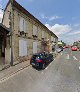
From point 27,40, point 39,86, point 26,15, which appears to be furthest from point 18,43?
point 39,86

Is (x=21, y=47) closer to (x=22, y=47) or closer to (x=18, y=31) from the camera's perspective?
(x=22, y=47)

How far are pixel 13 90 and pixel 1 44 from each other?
562 inches

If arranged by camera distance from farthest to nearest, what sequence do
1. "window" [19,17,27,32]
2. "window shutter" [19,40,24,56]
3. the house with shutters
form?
"window" [19,17,27,32], "window shutter" [19,40,24,56], the house with shutters

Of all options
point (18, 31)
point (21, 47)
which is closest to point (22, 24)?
point (18, 31)

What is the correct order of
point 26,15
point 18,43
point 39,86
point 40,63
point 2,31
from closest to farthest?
point 39,86 → point 40,63 → point 2,31 → point 18,43 → point 26,15

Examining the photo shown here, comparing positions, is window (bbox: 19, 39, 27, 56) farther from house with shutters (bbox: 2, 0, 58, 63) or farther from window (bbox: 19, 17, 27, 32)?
window (bbox: 19, 17, 27, 32)

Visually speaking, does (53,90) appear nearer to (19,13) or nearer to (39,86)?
(39,86)

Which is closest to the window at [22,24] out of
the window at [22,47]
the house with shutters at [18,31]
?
the house with shutters at [18,31]

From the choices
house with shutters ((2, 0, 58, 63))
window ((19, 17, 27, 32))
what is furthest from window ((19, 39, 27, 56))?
window ((19, 17, 27, 32))

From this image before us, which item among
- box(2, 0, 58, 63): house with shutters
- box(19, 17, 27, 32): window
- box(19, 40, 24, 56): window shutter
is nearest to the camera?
box(2, 0, 58, 63): house with shutters

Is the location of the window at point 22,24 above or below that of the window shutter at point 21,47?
above

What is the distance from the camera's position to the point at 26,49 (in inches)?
856

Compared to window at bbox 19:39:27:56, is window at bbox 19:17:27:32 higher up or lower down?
higher up

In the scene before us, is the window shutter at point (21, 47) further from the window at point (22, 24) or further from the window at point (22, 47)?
the window at point (22, 24)
